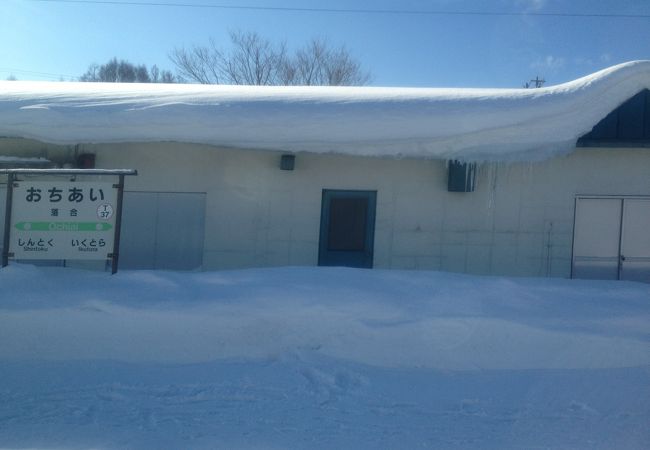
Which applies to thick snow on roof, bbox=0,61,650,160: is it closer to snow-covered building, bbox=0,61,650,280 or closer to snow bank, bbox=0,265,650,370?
snow-covered building, bbox=0,61,650,280

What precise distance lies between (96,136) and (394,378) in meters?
5.69

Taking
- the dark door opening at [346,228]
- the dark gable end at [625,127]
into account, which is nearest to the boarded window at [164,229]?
the dark door opening at [346,228]

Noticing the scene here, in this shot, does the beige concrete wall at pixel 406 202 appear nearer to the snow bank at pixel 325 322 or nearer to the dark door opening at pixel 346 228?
the dark door opening at pixel 346 228

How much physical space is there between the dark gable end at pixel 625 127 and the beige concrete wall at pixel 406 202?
300 mm

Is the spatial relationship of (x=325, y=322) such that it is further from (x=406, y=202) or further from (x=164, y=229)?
(x=164, y=229)

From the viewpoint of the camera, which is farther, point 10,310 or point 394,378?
point 10,310

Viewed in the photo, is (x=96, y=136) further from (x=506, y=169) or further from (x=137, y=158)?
(x=506, y=169)

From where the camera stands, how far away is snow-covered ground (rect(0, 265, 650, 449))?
440 centimetres

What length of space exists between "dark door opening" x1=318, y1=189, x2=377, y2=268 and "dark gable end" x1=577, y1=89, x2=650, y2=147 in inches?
124

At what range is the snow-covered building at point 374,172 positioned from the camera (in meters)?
8.48

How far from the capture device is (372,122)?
28.1 feet

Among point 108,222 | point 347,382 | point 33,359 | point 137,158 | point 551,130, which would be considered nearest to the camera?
point 347,382

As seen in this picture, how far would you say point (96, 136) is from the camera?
28.4 feet

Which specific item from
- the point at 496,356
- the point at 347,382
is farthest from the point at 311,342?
the point at 496,356
